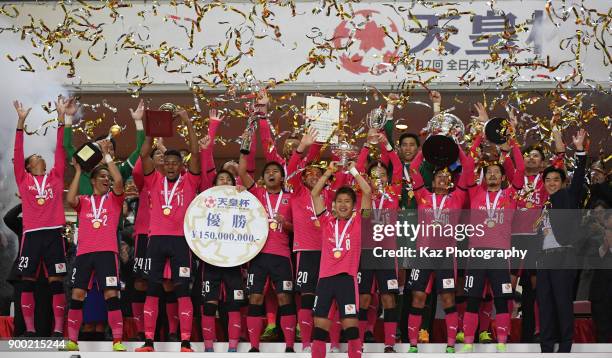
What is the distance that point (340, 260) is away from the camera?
27.3 ft

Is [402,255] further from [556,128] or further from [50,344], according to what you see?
[50,344]

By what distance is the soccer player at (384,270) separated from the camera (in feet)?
28.8

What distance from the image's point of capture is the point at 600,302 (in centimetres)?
904

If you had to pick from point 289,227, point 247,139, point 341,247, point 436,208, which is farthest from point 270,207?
point 436,208

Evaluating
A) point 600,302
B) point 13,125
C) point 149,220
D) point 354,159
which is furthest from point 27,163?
point 600,302

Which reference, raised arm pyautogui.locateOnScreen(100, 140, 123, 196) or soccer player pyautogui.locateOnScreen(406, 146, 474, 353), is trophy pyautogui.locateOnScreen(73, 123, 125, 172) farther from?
soccer player pyautogui.locateOnScreen(406, 146, 474, 353)

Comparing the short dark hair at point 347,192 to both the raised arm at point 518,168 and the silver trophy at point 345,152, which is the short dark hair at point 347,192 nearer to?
the silver trophy at point 345,152

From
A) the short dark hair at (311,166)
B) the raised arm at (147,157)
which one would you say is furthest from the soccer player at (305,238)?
the raised arm at (147,157)

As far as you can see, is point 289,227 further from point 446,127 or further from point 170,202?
point 446,127

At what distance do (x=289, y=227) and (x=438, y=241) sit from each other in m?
1.35

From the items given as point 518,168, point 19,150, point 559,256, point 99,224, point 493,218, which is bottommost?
point 559,256

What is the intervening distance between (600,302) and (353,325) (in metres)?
2.44

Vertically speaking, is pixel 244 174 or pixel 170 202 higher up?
pixel 244 174

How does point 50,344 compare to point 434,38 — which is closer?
point 50,344
